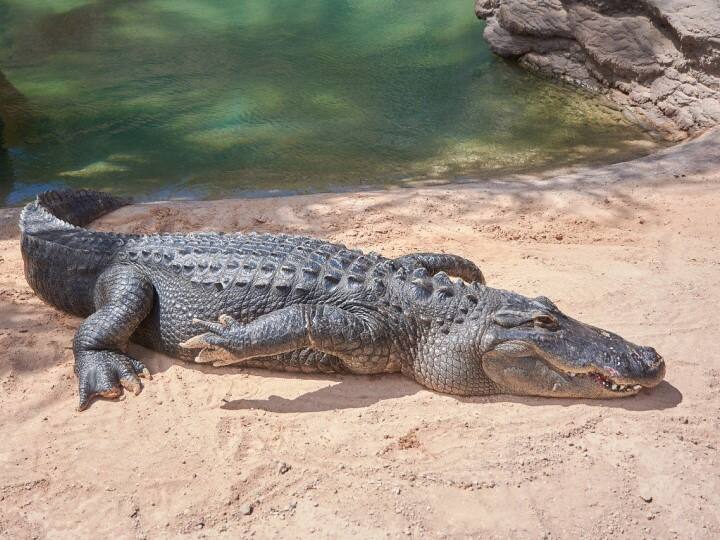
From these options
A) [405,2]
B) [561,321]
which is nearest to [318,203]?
[561,321]

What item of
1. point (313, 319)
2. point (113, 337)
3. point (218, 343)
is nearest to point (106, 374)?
point (113, 337)

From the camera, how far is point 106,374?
416 cm

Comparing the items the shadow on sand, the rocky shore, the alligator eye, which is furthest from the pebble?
the rocky shore

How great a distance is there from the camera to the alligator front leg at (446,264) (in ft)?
15.8

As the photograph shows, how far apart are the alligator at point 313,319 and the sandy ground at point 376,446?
0.43 feet

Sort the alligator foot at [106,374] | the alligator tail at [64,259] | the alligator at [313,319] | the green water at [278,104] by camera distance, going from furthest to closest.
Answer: the green water at [278,104]
the alligator tail at [64,259]
the alligator foot at [106,374]
the alligator at [313,319]

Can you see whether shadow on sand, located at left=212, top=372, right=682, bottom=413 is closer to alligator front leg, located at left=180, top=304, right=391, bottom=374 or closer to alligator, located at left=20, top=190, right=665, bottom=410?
alligator, located at left=20, top=190, right=665, bottom=410

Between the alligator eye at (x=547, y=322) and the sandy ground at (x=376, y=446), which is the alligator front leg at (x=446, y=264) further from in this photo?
the alligator eye at (x=547, y=322)

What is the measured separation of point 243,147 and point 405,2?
24.4ft

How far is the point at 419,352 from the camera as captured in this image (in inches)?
161

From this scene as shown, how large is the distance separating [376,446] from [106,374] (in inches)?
68.2

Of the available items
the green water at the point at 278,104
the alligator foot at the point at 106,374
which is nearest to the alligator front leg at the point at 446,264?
the alligator foot at the point at 106,374

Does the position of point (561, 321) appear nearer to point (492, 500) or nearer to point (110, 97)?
point (492, 500)

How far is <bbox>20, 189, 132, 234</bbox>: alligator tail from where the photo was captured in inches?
207
